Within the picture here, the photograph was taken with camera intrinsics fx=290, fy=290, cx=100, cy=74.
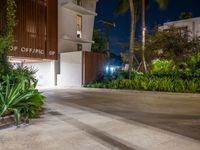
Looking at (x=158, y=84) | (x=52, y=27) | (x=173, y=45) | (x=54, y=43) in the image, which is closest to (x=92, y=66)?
(x=54, y=43)

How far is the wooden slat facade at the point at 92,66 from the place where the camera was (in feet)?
93.8

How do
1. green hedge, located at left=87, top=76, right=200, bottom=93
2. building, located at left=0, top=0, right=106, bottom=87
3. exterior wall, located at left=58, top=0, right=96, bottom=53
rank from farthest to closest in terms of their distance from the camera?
exterior wall, located at left=58, top=0, right=96, bottom=53, building, located at left=0, top=0, right=106, bottom=87, green hedge, located at left=87, top=76, right=200, bottom=93

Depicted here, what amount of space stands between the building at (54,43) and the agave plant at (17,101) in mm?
16448

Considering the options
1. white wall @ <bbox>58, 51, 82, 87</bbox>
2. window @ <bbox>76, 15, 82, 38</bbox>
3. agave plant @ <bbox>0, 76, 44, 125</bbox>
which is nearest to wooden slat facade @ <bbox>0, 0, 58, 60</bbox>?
white wall @ <bbox>58, 51, 82, 87</bbox>

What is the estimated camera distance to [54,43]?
3050 centimetres

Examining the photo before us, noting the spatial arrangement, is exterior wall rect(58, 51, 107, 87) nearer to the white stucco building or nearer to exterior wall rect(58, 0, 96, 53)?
the white stucco building

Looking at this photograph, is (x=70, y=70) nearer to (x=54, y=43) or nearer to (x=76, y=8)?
(x=54, y=43)

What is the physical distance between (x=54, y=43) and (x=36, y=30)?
2.64m

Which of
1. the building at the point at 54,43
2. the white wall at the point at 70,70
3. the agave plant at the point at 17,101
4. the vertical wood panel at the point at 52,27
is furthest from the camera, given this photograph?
the vertical wood panel at the point at 52,27

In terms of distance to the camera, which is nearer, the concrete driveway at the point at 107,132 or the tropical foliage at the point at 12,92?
the concrete driveway at the point at 107,132

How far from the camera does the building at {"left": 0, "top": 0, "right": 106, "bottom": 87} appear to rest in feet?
90.0

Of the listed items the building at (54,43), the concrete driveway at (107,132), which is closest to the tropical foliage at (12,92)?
the concrete driveway at (107,132)

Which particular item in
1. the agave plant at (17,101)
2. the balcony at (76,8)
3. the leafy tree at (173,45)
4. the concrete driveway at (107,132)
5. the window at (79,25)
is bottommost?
the concrete driveway at (107,132)

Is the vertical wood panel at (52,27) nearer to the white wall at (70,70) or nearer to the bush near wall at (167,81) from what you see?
the white wall at (70,70)
